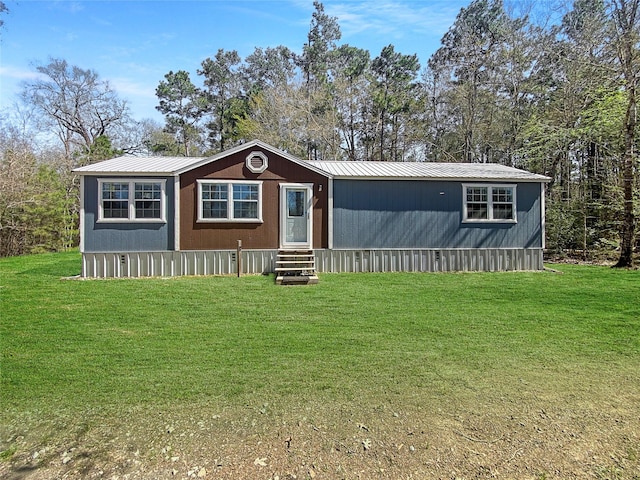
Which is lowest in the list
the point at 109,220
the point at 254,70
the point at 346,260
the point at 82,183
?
the point at 346,260

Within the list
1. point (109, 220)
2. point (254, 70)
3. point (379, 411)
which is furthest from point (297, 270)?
point (254, 70)

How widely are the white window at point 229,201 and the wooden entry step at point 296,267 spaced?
4.43 ft

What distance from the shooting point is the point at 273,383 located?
3.67 m

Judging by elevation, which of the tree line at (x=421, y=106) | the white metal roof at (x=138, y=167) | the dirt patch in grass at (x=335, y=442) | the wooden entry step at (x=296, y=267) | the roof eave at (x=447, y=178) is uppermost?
the tree line at (x=421, y=106)

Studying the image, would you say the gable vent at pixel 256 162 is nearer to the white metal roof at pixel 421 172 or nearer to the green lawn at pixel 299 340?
the white metal roof at pixel 421 172

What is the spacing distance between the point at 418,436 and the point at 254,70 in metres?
29.7

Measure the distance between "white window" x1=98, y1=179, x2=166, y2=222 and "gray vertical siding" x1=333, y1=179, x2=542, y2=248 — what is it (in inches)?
196

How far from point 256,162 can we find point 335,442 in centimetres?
911

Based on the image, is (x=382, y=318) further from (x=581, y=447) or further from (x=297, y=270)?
(x=297, y=270)

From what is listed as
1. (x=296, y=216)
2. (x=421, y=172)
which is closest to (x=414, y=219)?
(x=421, y=172)

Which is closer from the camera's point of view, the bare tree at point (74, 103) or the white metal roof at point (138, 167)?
the white metal roof at point (138, 167)

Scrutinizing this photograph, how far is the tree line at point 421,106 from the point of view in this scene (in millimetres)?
15469

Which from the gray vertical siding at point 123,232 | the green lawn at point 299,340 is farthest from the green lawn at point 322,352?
the gray vertical siding at point 123,232

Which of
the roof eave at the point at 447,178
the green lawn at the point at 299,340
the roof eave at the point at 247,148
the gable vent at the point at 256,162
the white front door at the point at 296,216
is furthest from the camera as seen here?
the roof eave at the point at 447,178
